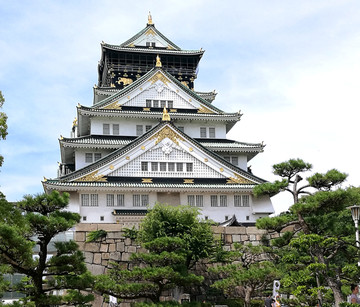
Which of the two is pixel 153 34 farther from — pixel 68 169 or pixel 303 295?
pixel 303 295

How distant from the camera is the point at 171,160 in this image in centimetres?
3525

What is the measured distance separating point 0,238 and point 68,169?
78.6ft

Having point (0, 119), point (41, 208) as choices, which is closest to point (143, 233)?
point (41, 208)

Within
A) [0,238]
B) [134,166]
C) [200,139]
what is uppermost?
[200,139]

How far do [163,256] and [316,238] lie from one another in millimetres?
5958

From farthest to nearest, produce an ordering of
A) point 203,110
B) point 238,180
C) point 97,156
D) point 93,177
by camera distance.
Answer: point 203,110 < point 97,156 < point 238,180 < point 93,177

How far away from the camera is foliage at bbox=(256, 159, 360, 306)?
728 inches

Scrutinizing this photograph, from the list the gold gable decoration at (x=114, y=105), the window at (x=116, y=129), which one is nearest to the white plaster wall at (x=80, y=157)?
the window at (x=116, y=129)

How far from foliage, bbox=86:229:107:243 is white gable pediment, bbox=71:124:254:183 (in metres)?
10.2

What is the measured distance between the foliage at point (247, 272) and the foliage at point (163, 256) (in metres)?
1.23

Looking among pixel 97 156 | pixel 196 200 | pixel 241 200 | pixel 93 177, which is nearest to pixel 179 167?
pixel 196 200

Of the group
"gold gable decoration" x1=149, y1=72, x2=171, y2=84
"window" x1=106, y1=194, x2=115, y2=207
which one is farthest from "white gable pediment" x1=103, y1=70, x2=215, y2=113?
"window" x1=106, y1=194, x2=115, y2=207

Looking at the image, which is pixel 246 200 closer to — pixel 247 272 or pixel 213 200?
pixel 213 200

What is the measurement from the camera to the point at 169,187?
33.9m
